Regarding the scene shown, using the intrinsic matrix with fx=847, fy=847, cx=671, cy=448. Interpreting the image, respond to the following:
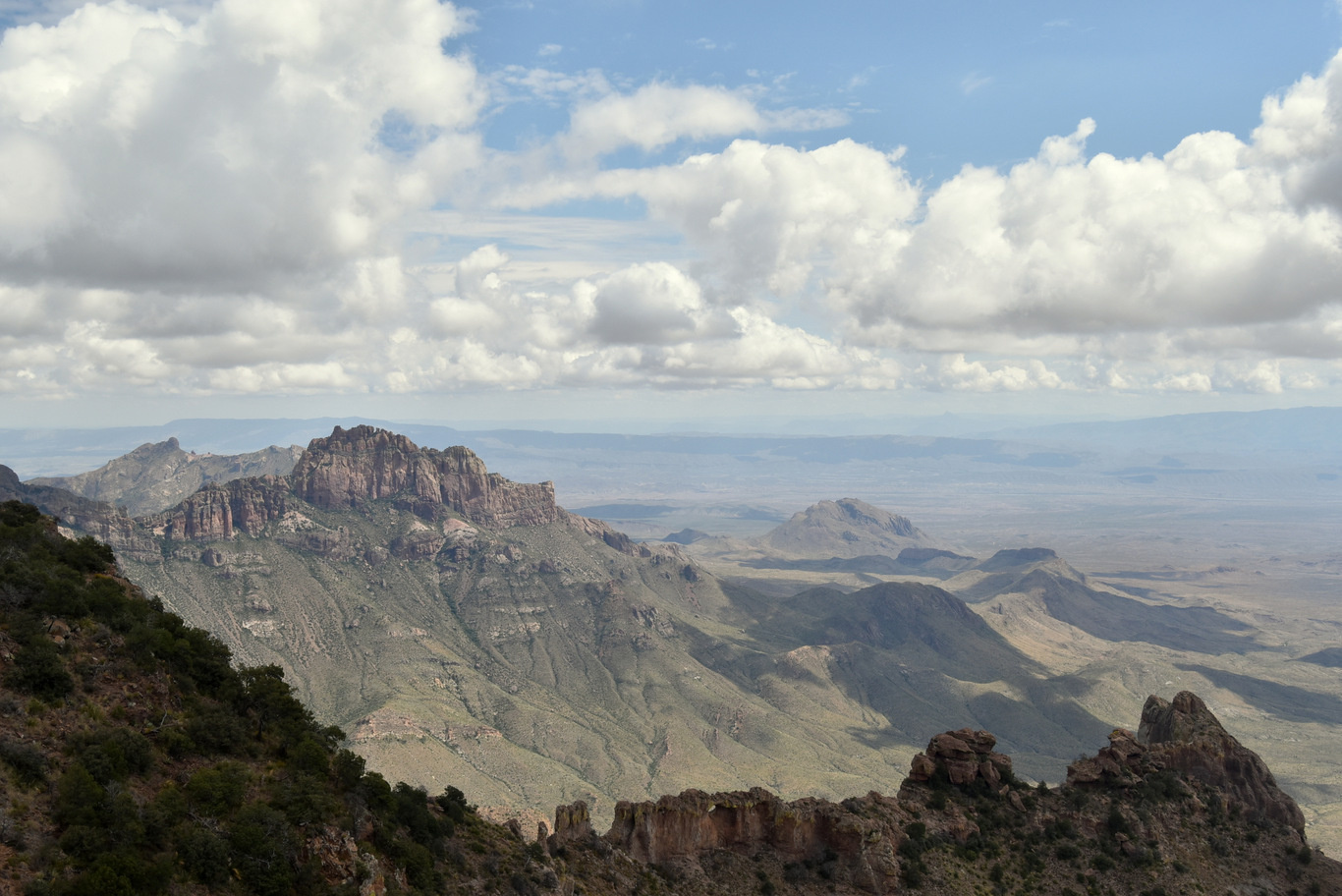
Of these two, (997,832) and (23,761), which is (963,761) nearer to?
(997,832)

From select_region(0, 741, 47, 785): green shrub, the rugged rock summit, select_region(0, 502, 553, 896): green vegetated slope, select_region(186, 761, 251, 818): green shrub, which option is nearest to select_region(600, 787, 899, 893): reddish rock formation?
select_region(0, 502, 553, 896): green vegetated slope

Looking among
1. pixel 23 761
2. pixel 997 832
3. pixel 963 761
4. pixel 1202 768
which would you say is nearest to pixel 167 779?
pixel 23 761

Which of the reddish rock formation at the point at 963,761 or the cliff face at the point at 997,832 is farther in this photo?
the reddish rock formation at the point at 963,761

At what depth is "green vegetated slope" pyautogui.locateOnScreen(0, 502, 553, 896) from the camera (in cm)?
3616

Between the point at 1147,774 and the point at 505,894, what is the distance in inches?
2554

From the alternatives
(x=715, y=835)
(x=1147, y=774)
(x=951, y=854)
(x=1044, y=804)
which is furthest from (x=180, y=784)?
(x=1147, y=774)

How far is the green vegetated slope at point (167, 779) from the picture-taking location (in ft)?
119

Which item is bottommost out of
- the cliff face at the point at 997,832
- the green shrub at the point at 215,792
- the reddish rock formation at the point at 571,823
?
the cliff face at the point at 997,832

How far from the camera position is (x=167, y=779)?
43.4 meters

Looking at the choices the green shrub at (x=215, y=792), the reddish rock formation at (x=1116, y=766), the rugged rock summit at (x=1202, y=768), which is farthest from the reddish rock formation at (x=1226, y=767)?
the green shrub at (x=215, y=792)

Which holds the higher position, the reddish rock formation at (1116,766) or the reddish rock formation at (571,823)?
the reddish rock formation at (571,823)

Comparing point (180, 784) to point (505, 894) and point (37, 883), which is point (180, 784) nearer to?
point (37, 883)

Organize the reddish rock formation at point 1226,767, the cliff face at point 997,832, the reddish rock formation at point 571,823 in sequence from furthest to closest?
the reddish rock formation at point 1226,767, the cliff face at point 997,832, the reddish rock formation at point 571,823

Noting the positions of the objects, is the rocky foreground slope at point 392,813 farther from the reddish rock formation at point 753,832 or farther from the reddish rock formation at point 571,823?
the reddish rock formation at point 571,823
